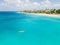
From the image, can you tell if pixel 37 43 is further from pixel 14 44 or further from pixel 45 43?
pixel 14 44

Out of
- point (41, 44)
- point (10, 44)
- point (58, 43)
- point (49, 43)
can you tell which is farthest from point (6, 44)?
point (58, 43)

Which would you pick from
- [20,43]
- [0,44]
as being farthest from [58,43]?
[0,44]

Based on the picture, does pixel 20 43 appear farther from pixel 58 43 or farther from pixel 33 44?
pixel 58 43

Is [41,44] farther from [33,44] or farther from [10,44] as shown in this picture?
[10,44]

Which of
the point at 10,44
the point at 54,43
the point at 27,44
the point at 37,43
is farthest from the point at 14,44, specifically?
the point at 54,43

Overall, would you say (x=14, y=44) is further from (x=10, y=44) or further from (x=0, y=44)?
(x=0, y=44)

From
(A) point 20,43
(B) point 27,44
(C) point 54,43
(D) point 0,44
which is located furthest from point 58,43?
(D) point 0,44

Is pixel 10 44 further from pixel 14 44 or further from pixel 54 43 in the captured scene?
pixel 54 43
